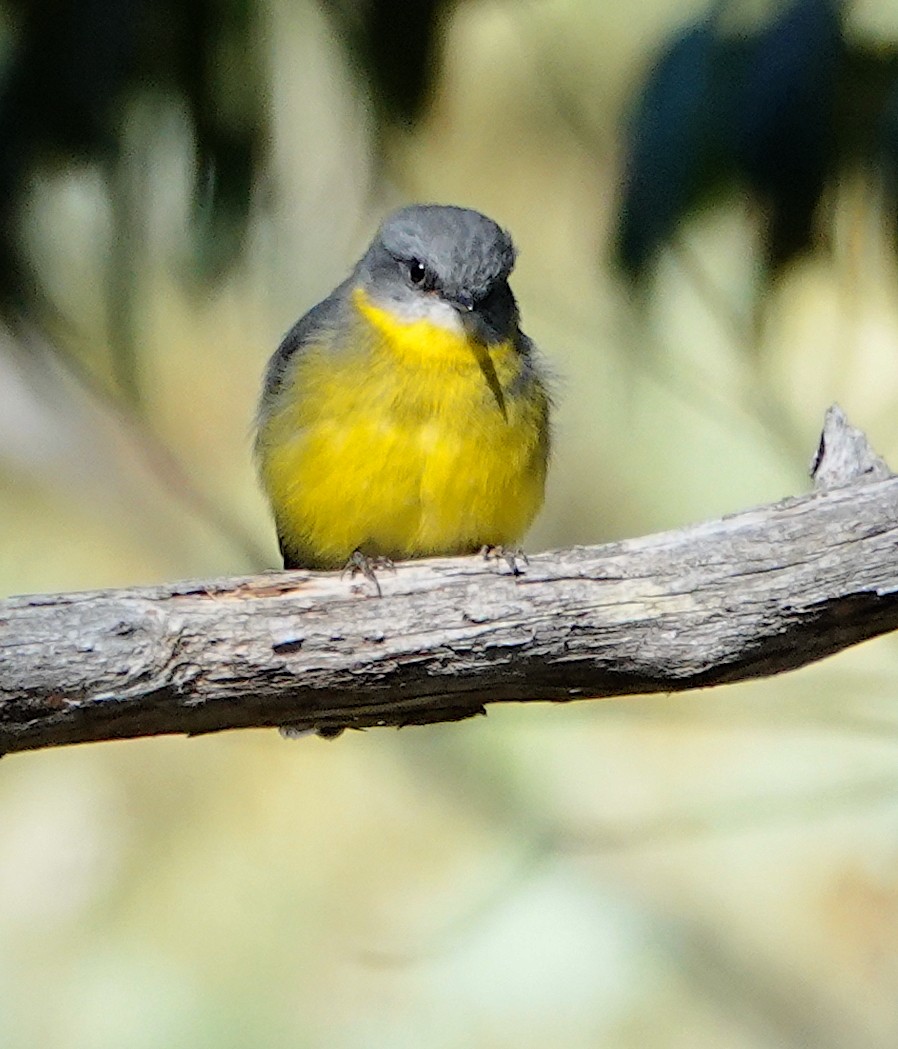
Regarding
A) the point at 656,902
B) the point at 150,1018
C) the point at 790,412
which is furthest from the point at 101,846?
the point at 790,412

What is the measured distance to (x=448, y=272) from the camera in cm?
435

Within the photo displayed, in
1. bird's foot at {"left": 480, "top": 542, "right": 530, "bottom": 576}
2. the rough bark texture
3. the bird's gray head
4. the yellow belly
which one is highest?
the bird's gray head

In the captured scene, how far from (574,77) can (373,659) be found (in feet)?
15.2

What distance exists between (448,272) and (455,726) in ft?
11.5

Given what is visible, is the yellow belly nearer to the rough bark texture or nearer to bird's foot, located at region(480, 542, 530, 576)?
bird's foot, located at region(480, 542, 530, 576)

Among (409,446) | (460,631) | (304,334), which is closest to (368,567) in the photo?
(460,631)

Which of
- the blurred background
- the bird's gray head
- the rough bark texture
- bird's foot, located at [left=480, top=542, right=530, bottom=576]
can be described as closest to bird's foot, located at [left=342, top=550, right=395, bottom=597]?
the rough bark texture

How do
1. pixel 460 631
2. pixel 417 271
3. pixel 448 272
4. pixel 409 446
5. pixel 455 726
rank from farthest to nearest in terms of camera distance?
1. pixel 455 726
2. pixel 417 271
3. pixel 448 272
4. pixel 409 446
5. pixel 460 631

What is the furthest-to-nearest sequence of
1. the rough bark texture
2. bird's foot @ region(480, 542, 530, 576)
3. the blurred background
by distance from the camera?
the blurred background, bird's foot @ region(480, 542, 530, 576), the rough bark texture

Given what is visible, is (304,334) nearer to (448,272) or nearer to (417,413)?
(448,272)

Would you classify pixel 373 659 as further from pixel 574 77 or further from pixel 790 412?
pixel 574 77

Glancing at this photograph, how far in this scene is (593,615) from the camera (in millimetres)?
3564

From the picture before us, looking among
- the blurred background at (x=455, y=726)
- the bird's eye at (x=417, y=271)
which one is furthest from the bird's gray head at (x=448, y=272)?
the blurred background at (x=455, y=726)

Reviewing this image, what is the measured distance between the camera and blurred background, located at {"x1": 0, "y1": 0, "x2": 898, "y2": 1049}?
22.1 feet
